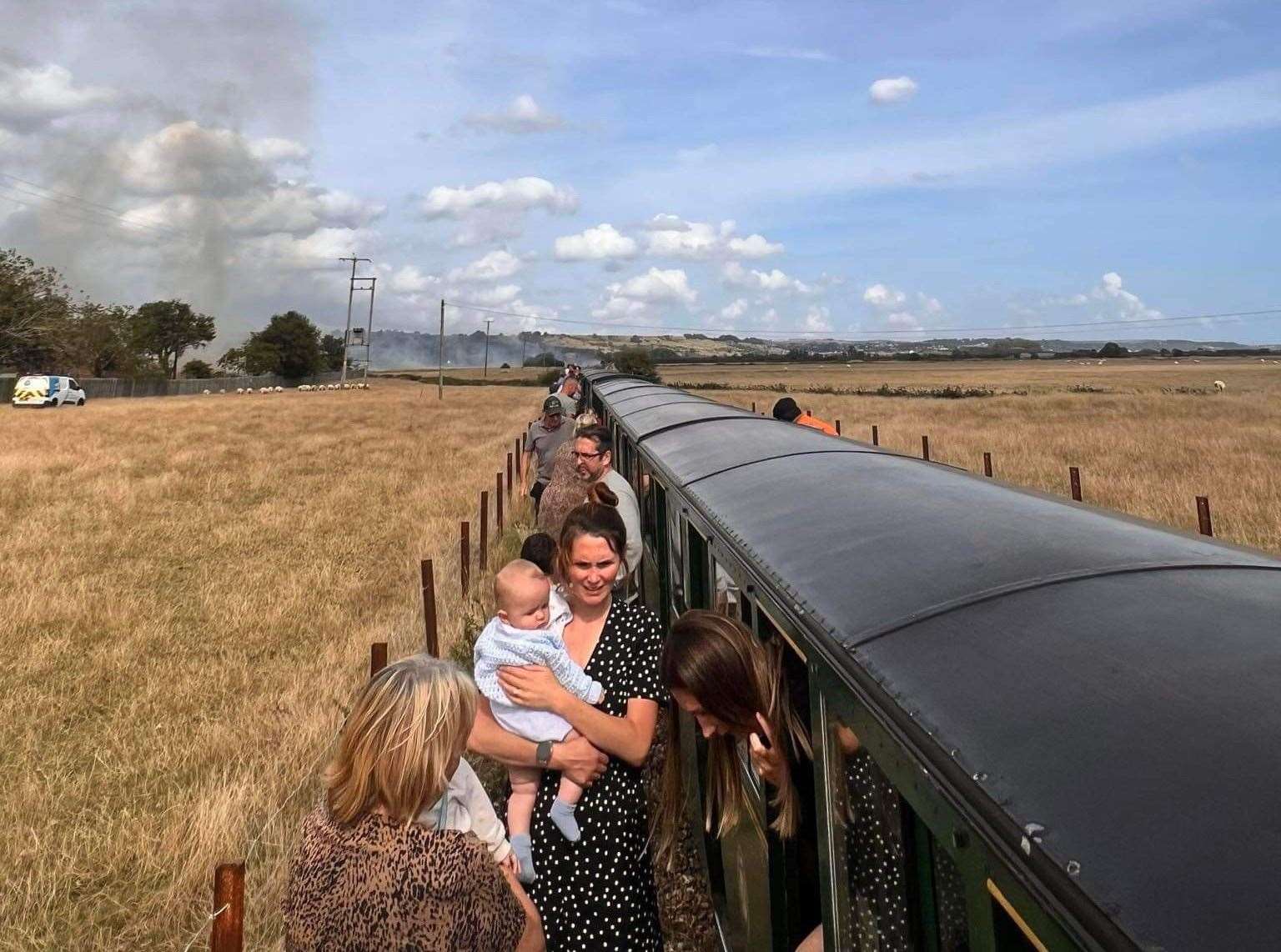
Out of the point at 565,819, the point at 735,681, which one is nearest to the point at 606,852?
the point at 565,819

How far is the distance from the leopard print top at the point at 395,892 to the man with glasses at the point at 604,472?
2.72 meters

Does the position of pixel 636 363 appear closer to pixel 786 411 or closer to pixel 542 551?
pixel 786 411

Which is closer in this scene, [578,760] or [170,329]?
[578,760]

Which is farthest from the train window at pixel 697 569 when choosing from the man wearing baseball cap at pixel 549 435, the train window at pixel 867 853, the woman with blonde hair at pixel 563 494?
the man wearing baseball cap at pixel 549 435

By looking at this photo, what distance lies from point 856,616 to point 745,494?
66.7 inches

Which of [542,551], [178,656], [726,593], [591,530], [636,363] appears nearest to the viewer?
[591,530]

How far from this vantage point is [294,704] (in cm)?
615

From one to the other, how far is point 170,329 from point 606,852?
99.8 metres

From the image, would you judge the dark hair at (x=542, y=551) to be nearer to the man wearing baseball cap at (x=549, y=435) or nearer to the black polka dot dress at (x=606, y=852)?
the black polka dot dress at (x=606, y=852)

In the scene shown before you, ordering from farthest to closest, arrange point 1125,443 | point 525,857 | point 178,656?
point 1125,443, point 178,656, point 525,857

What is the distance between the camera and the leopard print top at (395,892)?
5.66ft

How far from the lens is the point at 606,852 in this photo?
2.64m

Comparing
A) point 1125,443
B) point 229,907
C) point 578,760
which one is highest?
point 1125,443

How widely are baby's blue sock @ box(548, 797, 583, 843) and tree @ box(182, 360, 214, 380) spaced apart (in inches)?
4144
